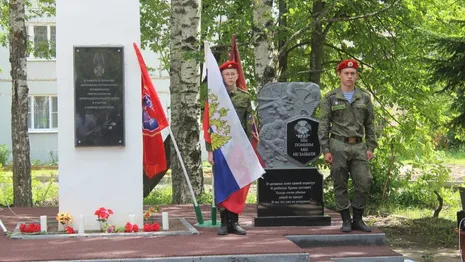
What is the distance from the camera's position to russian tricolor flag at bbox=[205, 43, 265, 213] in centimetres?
829

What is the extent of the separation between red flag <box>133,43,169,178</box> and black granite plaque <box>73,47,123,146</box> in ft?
1.80

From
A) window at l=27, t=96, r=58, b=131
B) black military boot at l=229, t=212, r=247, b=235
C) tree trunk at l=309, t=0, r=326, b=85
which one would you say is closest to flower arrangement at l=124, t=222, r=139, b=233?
black military boot at l=229, t=212, r=247, b=235

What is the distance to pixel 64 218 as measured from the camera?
8109 mm

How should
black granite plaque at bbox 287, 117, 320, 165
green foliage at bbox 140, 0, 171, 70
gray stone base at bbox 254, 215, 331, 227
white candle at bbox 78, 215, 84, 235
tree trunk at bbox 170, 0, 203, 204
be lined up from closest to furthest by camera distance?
1. white candle at bbox 78, 215, 84, 235
2. gray stone base at bbox 254, 215, 331, 227
3. black granite plaque at bbox 287, 117, 320, 165
4. tree trunk at bbox 170, 0, 203, 204
5. green foliage at bbox 140, 0, 171, 70

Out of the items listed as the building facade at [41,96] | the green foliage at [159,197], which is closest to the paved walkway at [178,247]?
the green foliage at [159,197]

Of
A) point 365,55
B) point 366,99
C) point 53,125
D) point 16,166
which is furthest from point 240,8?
point 53,125

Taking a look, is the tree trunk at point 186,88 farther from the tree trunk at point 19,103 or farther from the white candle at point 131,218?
the white candle at point 131,218

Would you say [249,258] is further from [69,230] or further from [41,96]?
[41,96]

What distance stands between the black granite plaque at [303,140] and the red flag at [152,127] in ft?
5.21

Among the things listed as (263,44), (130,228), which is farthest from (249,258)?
(263,44)

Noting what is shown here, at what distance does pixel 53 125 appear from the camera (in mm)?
29766

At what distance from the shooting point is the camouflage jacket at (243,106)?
28.3 feet

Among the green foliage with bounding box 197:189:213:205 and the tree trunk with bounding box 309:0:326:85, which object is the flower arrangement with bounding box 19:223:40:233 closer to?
the green foliage with bounding box 197:189:213:205

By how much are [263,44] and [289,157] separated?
2.82m
